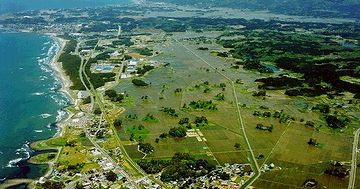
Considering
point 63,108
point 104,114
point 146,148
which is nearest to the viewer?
point 146,148

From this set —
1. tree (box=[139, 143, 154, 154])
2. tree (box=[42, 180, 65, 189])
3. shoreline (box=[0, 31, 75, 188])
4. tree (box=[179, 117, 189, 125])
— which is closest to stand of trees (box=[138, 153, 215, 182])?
tree (box=[139, 143, 154, 154])

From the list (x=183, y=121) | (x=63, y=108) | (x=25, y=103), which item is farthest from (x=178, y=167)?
(x=25, y=103)

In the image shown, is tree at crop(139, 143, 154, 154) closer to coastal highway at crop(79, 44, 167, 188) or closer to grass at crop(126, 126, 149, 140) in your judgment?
coastal highway at crop(79, 44, 167, 188)

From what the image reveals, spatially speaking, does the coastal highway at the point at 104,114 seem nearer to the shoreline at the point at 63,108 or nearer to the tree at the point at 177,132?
the shoreline at the point at 63,108

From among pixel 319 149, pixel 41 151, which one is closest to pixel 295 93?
pixel 319 149

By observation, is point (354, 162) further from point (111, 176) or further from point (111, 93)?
point (111, 93)

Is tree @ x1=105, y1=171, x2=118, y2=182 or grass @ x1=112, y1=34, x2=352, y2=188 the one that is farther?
grass @ x1=112, y1=34, x2=352, y2=188

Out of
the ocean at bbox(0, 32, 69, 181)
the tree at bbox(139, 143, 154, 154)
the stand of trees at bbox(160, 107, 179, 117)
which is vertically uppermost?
the tree at bbox(139, 143, 154, 154)
